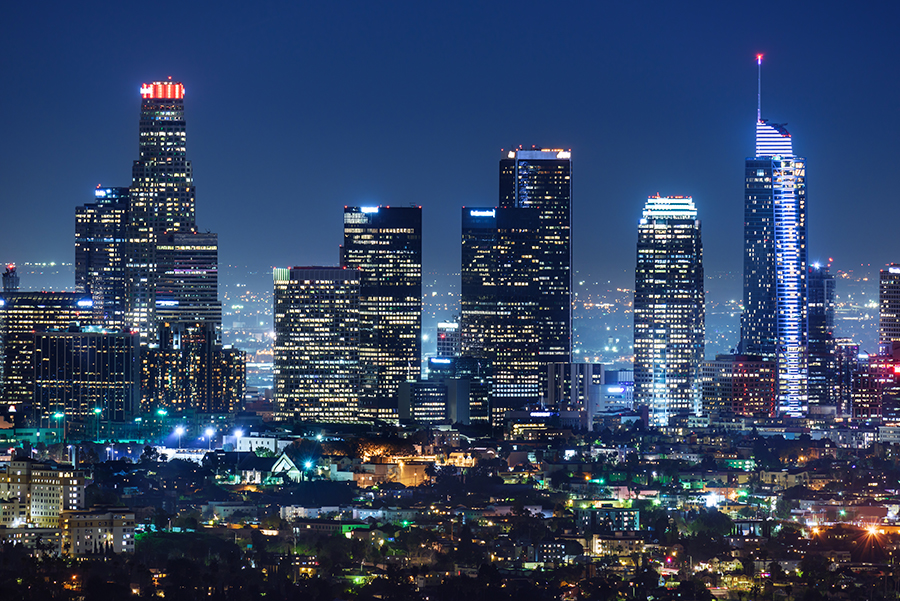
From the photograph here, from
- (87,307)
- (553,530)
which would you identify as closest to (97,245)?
(87,307)

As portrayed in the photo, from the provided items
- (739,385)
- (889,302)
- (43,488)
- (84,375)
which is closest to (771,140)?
(889,302)

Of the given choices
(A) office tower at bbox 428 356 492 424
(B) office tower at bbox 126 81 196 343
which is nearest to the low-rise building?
(A) office tower at bbox 428 356 492 424

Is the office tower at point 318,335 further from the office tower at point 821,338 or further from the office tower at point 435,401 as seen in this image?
the office tower at point 821,338

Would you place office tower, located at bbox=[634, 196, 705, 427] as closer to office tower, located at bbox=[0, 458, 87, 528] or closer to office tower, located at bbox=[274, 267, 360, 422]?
office tower, located at bbox=[274, 267, 360, 422]

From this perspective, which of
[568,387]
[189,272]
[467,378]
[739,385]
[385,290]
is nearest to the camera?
[385,290]

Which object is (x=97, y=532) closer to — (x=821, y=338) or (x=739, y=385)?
(x=739, y=385)

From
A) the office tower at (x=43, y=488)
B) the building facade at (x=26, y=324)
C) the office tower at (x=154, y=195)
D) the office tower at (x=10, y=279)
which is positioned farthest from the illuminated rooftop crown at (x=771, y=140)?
the office tower at (x=43, y=488)

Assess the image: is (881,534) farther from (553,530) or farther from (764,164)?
(764,164)
